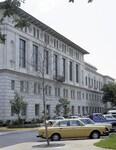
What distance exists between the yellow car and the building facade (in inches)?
438

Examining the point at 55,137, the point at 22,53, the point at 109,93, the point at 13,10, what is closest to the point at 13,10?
the point at 13,10

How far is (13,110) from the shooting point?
177 feet

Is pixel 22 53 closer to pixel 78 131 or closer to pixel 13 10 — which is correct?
pixel 78 131

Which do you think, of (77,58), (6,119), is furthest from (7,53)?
(77,58)

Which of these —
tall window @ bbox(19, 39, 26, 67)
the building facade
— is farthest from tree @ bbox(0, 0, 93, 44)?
tall window @ bbox(19, 39, 26, 67)

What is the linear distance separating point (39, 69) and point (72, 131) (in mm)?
21662

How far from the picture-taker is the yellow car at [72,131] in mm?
25984

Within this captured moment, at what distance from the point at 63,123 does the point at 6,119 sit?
30953 millimetres

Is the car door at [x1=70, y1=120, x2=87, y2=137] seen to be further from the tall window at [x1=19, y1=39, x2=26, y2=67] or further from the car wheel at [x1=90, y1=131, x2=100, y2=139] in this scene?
the tall window at [x1=19, y1=39, x2=26, y2=67]

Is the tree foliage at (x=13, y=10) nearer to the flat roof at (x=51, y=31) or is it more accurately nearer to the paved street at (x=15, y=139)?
the paved street at (x=15, y=139)

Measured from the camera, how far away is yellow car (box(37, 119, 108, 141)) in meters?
26.0

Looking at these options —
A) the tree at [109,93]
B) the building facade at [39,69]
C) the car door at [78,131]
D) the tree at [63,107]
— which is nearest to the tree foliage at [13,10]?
the car door at [78,131]

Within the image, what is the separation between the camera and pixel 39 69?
47.1 m

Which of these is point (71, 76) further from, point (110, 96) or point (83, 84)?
point (110, 96)
